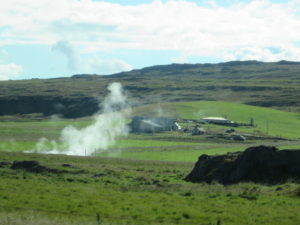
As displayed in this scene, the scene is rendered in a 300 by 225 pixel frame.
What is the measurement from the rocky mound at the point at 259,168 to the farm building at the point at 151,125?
93451mm

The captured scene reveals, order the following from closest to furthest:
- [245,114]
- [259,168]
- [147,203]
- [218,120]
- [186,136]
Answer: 1. [147,203]
2. [259,168]
3. [186,136]
4. [218,120]
5. [245,114]

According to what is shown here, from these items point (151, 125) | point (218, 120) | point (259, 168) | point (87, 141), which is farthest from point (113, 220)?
point (218, 120)

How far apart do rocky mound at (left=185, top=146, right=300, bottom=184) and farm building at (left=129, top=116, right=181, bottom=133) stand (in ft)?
307

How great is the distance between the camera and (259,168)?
38469mm

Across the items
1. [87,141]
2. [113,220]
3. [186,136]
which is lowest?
[186,136]

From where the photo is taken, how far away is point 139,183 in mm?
40438

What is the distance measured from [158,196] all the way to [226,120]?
4870 inches

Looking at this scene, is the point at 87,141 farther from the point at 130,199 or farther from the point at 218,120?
the point at 130,199

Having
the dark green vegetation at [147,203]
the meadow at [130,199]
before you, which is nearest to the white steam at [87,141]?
the meadow at [130,199]

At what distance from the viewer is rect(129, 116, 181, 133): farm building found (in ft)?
444

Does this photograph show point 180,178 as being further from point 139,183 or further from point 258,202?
point 258,202

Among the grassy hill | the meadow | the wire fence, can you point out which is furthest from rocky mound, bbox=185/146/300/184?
the grassy hill

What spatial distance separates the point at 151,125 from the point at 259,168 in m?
98.4

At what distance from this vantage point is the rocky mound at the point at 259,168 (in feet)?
121
